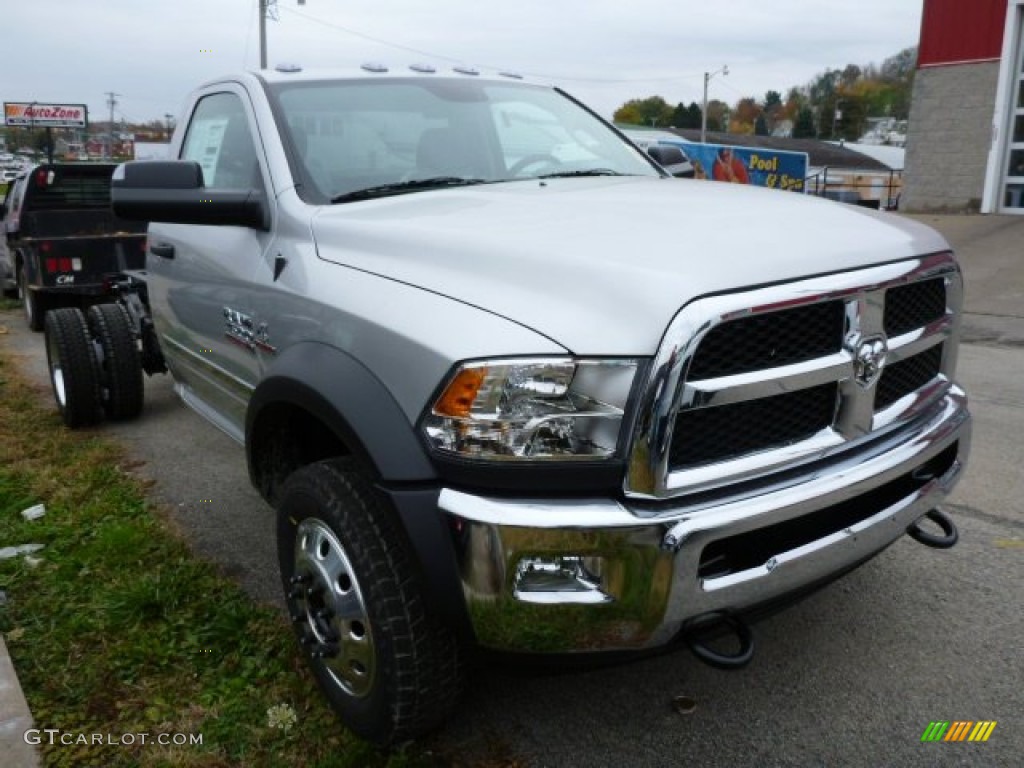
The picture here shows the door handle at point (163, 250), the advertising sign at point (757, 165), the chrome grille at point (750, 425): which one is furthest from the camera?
the advertising sign at point (757, 165)

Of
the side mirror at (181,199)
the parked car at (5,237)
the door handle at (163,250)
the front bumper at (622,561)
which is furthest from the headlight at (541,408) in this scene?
the parked car at (5,237)

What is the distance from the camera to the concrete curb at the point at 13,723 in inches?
95.7

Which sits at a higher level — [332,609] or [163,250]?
[163,250]

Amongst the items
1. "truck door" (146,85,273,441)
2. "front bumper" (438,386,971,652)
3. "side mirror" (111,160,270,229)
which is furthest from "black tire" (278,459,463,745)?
"side mirror" (111,160,270,229)

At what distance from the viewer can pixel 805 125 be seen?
3666 inches

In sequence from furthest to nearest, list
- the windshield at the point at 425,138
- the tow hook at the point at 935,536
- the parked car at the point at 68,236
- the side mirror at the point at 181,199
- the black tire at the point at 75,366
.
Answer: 1. the parked car at the point at 68,236
2. the black tire at the point at 75,366
3. the windshield at the point at 425,138
4. the side mirror at the point at 181,199
5. the tow hook at the point at 935,536

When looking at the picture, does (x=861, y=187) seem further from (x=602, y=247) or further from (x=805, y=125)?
(x=805, y=125)

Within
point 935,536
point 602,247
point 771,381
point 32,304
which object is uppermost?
point 602,247

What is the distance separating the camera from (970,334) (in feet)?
27.6

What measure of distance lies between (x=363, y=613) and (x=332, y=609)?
0.62ft

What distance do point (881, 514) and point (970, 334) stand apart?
695cm

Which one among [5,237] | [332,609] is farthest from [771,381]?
[5,237]

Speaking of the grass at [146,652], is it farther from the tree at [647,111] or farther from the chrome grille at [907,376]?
the tree at [647,111]

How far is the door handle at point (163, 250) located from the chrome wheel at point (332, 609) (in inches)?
75.6
